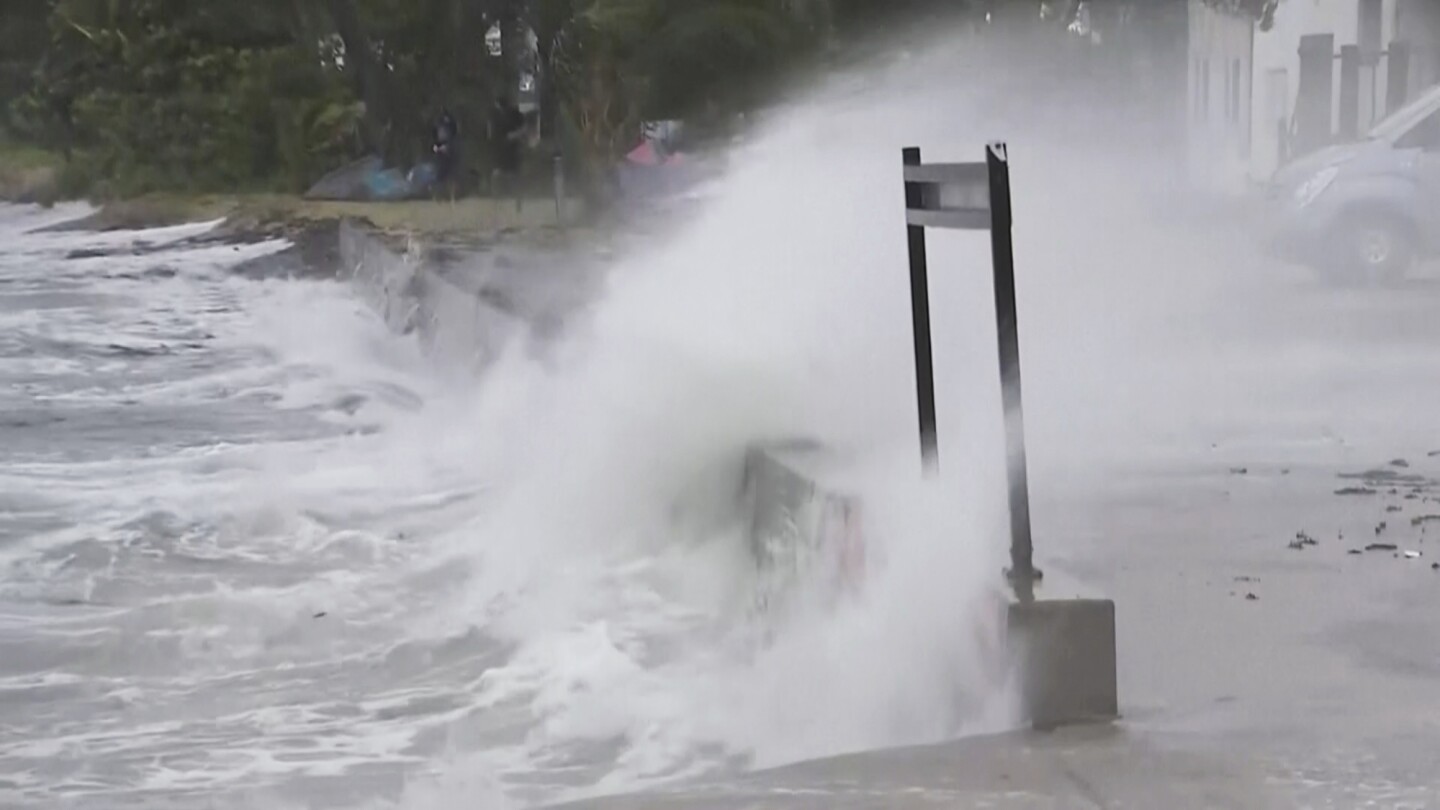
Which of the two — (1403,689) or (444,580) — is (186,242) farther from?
(1403,689)

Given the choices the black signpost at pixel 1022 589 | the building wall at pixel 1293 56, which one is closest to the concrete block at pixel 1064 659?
the black signpost at pixel 1022 589

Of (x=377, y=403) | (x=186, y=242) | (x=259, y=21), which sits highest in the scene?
(x=259, y=21)

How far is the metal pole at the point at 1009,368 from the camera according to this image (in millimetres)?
3715

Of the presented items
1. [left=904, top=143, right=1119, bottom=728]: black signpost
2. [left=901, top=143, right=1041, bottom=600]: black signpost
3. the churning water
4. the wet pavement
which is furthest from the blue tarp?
[left=904, top=143, right=1119, bottom=728]: black signpost

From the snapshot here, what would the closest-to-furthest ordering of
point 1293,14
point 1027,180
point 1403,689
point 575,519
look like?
point 1403,689 < point 575,519 < point 1027,180 < point 1293,14

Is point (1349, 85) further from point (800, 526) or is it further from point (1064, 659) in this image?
point (1064, 659)

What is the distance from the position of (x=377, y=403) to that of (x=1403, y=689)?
8.90 m

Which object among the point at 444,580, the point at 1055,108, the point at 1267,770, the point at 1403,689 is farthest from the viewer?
the point at 1055,108

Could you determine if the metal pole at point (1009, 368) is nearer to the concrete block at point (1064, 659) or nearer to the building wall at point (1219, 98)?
the concrete block at point (1064, 659)

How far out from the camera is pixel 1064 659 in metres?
3.52

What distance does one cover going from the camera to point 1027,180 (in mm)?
→ 11617

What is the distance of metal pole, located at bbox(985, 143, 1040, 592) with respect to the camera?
371 centimetres

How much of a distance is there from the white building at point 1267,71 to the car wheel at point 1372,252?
1.57 m

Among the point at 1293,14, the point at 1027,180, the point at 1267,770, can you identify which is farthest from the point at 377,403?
the point at 1293,14
